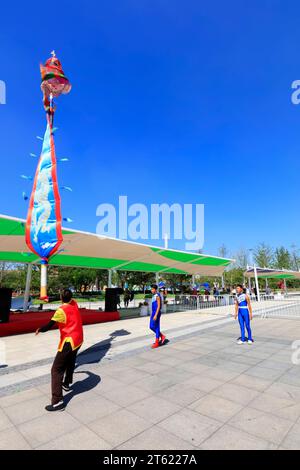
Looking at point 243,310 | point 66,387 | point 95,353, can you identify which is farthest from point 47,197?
point 243,310

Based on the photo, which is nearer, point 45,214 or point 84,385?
point 84,385

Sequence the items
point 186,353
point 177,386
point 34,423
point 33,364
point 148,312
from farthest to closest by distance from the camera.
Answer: point 148,312
point 186,353
point 33,364
point 177,386
point 34,423

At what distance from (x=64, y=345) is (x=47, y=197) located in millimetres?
3438

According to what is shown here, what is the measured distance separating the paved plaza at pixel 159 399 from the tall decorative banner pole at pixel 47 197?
A: 1.95m

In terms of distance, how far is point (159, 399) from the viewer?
3.81 m

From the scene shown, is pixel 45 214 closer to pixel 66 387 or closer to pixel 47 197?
pixel 47 197

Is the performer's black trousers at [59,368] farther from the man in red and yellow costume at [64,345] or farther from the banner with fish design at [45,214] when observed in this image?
the banner with fish design at [45,214]

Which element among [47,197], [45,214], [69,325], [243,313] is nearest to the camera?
[69,325]

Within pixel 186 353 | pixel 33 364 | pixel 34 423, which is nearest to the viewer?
pixel 34 423

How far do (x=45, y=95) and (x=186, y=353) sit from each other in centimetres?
743

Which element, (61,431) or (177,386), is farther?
(177,386)
